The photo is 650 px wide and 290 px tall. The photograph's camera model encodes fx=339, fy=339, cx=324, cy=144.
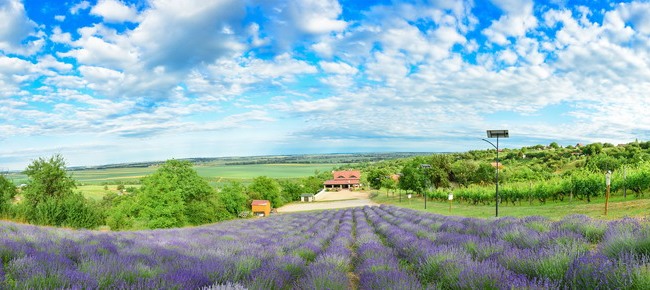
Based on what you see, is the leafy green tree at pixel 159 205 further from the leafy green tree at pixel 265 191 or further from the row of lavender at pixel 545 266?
the leafy green tree at pixel 265 191

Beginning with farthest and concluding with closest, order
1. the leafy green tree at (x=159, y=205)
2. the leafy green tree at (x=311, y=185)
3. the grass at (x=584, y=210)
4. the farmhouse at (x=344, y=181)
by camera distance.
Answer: the farmhouse at (x=344, y=181) → the leafy green tree at (x=311, y=185) → the leafy green tree at (x=159, y=205) → the grass at (x=584, y=210)

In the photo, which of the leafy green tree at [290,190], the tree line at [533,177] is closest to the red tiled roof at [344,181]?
the leafy green tree at [290,190]

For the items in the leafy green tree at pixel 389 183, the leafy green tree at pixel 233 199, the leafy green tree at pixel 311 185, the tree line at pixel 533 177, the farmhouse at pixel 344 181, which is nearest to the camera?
the tree line at pixel 533 177

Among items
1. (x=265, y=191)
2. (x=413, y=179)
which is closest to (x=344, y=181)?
(x=265, y=191)

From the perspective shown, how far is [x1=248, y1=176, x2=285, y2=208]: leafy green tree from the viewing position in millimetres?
92188

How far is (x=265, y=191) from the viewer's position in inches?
3642

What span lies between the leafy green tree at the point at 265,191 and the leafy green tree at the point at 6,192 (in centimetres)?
5248

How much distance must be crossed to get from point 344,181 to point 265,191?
154ft

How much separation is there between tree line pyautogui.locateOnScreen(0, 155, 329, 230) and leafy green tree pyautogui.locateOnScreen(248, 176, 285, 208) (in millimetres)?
29655

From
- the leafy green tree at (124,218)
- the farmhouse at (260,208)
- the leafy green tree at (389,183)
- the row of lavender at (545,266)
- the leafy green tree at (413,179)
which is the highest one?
the row of lavender at (545,266)

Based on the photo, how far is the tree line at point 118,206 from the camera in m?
31.5

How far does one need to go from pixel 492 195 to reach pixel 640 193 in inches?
599

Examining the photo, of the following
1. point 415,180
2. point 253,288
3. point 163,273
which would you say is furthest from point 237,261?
point 415,180

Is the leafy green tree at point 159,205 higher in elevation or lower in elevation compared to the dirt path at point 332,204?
higher
